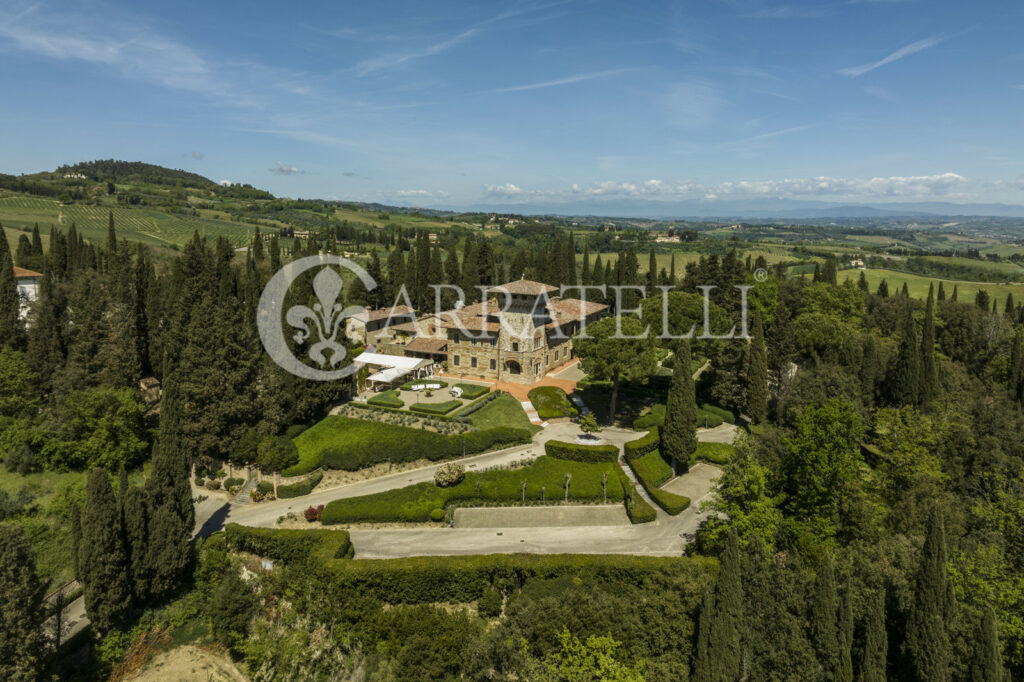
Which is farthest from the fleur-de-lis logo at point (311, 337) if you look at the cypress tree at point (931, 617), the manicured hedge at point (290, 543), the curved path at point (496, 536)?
the cypress tree at point (931, 617)

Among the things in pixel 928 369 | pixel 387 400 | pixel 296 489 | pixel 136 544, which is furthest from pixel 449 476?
pixel 928 369

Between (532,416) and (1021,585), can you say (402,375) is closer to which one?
(532,416)

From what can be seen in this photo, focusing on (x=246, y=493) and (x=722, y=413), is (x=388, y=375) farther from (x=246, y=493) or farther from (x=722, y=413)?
(x=722, y=413)

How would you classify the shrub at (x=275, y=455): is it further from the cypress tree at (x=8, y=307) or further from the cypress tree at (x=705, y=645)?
the cypress tree at (x=8, y=307)

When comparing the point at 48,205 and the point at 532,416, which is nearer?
the point at 532,416

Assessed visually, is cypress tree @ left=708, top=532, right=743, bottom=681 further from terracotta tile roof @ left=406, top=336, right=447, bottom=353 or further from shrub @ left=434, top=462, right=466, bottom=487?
terracotta tile roof @ left=406, top=336, right=447, bottom=353

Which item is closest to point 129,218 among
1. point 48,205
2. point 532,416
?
point 48,205

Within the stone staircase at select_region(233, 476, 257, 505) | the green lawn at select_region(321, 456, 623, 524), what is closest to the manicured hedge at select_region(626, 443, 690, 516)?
the green lawn at select_region(321, 456, 623, 524)
